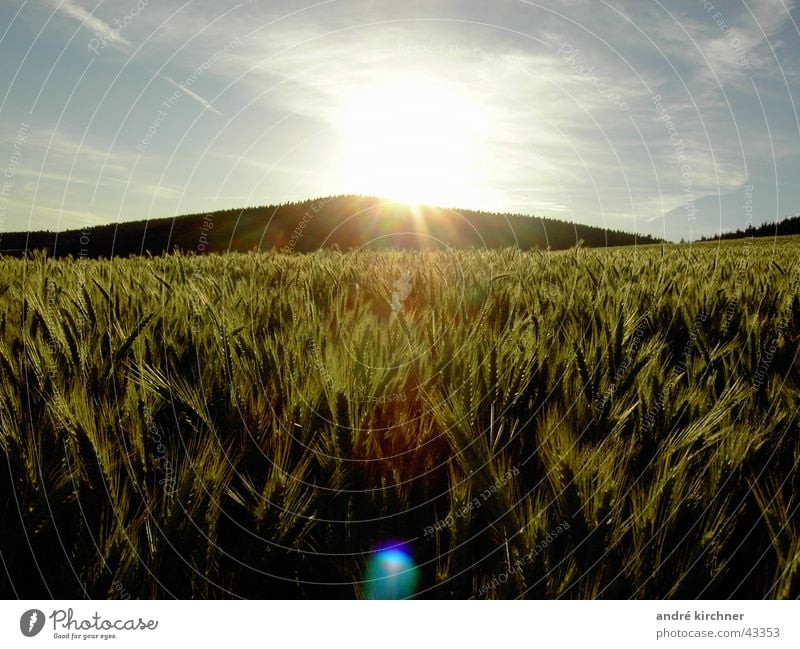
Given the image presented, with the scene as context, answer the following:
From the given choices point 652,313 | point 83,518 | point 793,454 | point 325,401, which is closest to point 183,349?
point 325,401

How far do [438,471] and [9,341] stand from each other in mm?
1262

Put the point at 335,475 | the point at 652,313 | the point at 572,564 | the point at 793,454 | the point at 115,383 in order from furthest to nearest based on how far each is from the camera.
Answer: the point at 652,313 → the point at 115,383 → the point at 793,454 → the point at 335,475 → the point at 572,564

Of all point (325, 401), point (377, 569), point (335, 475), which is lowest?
point (377, 569)

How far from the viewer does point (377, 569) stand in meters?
0.81

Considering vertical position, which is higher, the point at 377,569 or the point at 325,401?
the point at 325,401

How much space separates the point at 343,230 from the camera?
19781 millimetres

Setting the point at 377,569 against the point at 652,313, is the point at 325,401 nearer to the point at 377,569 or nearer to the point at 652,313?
the point at 377,569

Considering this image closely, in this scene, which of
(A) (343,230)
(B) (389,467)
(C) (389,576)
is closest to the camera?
(C) (389,576)
